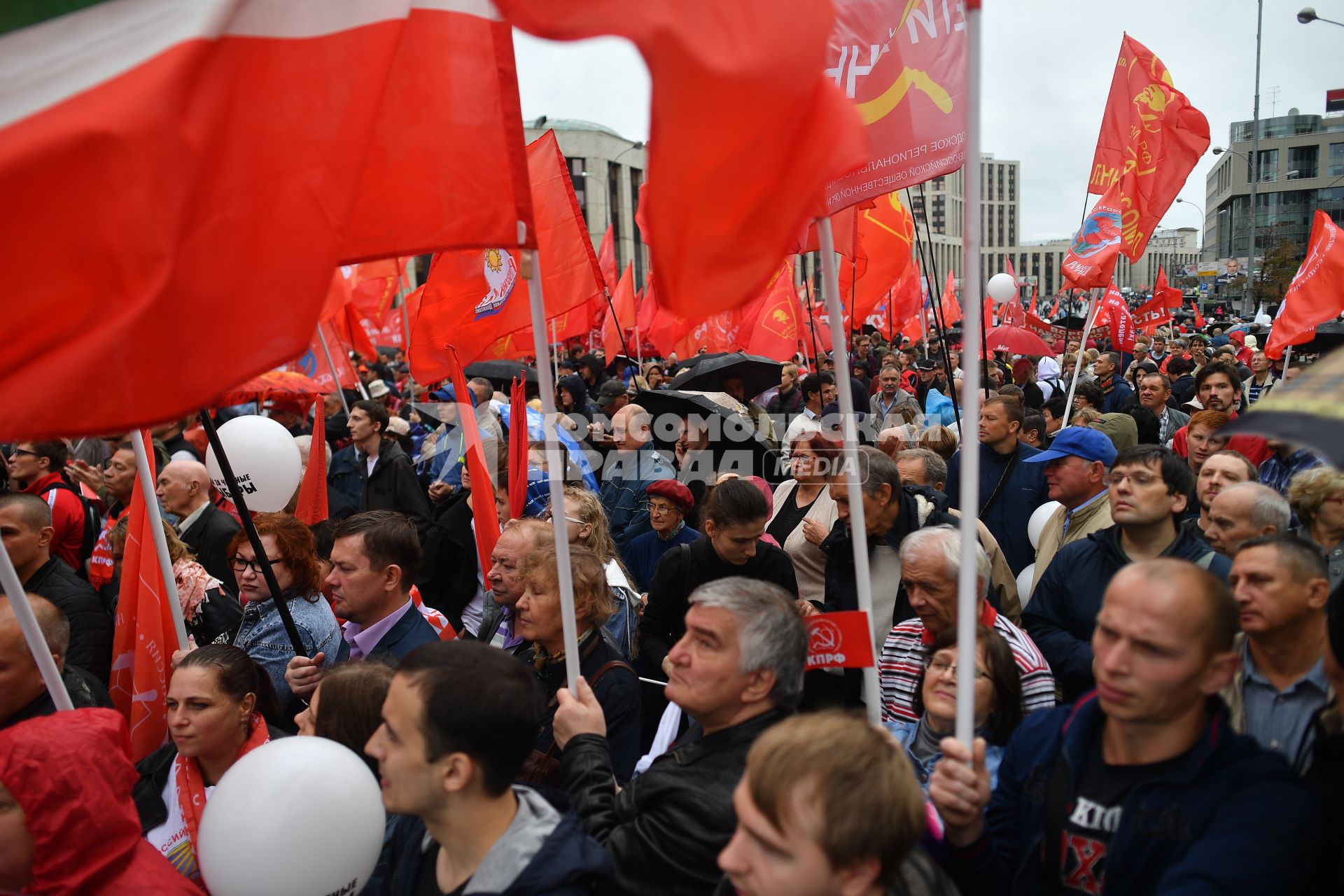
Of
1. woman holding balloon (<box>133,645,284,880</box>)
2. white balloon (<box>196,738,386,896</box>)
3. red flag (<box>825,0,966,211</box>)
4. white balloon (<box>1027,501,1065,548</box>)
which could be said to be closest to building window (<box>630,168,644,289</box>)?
white balloon (<box>1027,501,1065,548</box>)

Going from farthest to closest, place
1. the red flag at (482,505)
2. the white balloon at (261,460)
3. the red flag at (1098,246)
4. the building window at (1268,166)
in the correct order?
1. the building window at (1268,166)
2. the red flag at (1098,246)
3. the white balloon at (261,460)
4. the red flag at (482,505)

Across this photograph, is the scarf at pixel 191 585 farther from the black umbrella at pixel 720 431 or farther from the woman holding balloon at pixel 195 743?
the black umbrella at pixel 720 431

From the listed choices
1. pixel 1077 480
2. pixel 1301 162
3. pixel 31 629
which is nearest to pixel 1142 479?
pixel 1077 480

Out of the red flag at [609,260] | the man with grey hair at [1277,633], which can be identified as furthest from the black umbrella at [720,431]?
the red flag at [609,260]

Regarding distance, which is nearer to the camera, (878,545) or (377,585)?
(377,585)

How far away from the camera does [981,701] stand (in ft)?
8.93

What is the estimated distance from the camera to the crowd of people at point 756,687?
1957 mm

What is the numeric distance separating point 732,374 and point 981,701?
6.65 meters

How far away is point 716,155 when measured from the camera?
86.7 inches

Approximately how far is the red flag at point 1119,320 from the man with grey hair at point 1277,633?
466 inches

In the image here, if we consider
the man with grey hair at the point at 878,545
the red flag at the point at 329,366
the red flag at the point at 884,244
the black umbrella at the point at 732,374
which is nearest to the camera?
the man with grey hair at the point at 878,545

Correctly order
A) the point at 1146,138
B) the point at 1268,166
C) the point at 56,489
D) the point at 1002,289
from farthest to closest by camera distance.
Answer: the point at 1268,166, the point at 1002,289, the point at 1146,138, the point at 56,489

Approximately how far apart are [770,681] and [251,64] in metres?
1.91

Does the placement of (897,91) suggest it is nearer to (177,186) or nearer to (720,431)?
(177,186)
